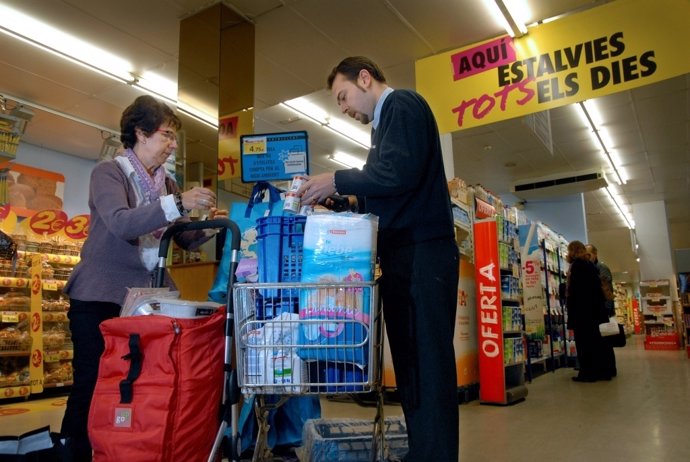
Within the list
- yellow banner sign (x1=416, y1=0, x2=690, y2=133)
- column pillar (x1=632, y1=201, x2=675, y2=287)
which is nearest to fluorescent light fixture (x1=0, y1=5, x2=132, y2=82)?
yellow banner sign (x1=416, y1=0, x2=690, y2=133)

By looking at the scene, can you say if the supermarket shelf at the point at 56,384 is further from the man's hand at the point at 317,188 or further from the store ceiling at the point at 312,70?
the man's hand at the point at 317,188

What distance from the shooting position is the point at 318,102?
7.36 metres

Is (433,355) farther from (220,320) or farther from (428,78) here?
(428,78)

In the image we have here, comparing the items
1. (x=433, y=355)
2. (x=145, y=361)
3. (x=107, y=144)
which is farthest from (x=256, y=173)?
(x=107, y=144)

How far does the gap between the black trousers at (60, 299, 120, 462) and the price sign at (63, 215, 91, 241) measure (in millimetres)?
5817

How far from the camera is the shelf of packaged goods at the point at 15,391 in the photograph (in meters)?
5.68

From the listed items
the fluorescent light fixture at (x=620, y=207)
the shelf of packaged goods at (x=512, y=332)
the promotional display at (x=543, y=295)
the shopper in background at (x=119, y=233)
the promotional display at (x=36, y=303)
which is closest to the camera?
the shopper in background at (x=119, y=233)

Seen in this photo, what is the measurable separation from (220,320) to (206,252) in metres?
3.24

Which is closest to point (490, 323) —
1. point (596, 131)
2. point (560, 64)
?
point (560, 64)

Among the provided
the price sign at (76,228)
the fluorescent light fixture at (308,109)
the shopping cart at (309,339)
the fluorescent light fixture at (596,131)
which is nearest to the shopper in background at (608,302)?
the fluorescent light fixture at (596,131)

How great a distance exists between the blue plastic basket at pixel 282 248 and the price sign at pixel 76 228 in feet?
20.8

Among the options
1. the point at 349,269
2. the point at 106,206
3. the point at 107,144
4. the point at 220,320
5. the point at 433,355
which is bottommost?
the point at 433,355

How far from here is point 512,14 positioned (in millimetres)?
4871

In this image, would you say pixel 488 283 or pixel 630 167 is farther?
pixel 630 167
